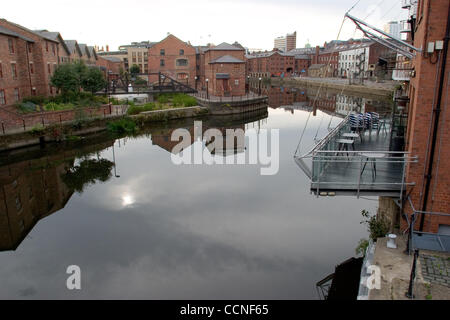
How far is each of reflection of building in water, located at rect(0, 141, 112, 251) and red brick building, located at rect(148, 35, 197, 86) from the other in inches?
1384

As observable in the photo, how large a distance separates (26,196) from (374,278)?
505 inches

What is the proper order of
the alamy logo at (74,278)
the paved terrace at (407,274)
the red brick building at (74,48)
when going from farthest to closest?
1. the red brick building at (74,48)
2. the alamy logo at (74,278)
3. the paved terrace at (407,274)

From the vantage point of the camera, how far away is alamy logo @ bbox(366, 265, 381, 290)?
19.2 feet

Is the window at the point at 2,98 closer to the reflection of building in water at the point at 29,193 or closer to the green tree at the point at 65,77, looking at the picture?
the green tree at the point at 65,77

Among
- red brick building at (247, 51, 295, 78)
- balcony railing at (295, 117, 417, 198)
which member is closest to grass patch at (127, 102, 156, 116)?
balcony railing at (295, 117, 417, 198)

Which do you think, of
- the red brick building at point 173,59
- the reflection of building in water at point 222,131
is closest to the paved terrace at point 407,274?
the reflection of building in water at point 222,131

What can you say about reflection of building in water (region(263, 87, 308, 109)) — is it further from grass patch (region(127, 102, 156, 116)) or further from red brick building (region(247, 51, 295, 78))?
red brick building (region(247, 51, 295, 78))

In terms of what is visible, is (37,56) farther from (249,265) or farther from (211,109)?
(249,265)

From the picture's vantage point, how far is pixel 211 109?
3634 cm

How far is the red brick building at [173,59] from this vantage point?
170 ft

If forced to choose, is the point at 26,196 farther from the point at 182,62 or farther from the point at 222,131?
the point at 182,62

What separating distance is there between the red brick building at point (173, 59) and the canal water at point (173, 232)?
3649 centimetres

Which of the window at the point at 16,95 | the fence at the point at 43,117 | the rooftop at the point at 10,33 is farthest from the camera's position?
the window at the point at 16,95

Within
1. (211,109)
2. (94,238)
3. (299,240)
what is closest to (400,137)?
(299,240)
